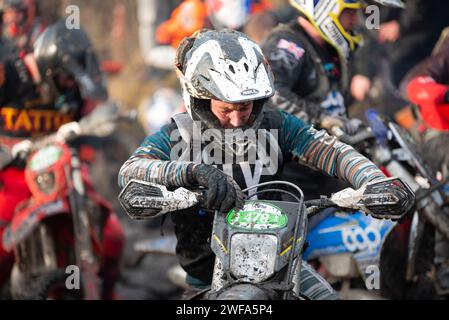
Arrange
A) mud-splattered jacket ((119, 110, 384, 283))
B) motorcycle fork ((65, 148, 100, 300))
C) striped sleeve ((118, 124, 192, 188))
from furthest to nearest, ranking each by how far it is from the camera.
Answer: motorcycle fork ((65, 148, 100, 300)), mud-splattered jacket ((119, 110, 384, 283)), striped sleeve ((118, 124, 192, 188))

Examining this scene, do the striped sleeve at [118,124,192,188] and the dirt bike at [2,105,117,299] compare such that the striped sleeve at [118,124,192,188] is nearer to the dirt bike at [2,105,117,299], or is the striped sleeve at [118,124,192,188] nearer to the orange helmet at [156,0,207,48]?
the dirt bike at [2,105,117,299]

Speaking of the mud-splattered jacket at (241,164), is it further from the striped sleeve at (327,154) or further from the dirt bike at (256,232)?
the dirt bike at (256,232)

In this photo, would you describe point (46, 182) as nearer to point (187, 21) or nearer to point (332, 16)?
point (332, 16)

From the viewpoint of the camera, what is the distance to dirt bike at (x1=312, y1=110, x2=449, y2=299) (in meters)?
5.80

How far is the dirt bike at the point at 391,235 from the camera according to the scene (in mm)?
5797

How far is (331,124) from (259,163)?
1.20 meters

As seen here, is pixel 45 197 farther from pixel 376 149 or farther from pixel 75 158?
pixel 376 149

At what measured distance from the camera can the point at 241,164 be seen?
4.71 meters

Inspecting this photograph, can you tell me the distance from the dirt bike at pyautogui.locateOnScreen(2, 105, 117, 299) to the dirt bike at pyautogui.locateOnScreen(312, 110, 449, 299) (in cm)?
182

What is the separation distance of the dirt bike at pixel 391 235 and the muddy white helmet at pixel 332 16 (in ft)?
1.67

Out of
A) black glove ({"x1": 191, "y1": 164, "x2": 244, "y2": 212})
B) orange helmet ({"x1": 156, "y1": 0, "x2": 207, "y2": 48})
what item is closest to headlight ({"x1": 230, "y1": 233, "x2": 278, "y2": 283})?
black glove ({"x1": 191, "y1": 164, "x2": 244, "y2": 212})

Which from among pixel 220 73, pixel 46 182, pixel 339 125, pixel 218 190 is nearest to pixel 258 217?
pixel 218 190
